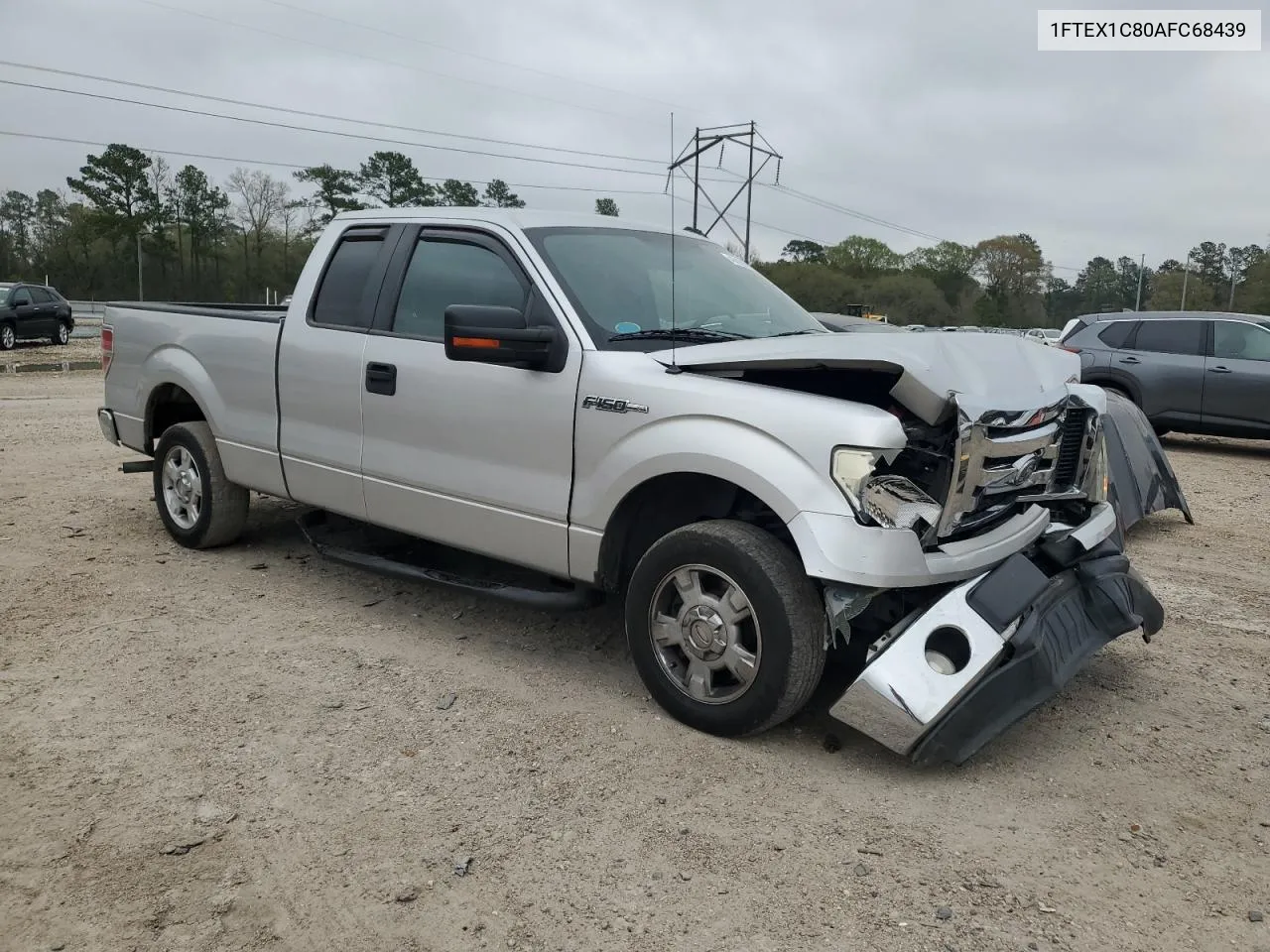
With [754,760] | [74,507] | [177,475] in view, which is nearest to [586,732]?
[754,760]

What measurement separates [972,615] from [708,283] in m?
2.11

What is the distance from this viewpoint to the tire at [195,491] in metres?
5.75

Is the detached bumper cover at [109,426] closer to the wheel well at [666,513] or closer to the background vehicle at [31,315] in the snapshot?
the wheel well at [666,513]

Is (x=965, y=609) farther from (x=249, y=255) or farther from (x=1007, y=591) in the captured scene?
(x=249, y=255)

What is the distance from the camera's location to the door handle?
15.0 feet

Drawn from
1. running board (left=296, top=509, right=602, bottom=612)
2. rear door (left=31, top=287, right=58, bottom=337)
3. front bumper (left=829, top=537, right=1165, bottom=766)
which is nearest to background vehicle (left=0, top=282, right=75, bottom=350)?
rear door (left=31, top=287, right=58, bottom=337)

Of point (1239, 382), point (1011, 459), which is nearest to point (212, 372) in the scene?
point (1011, 459)

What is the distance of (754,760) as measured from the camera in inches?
137

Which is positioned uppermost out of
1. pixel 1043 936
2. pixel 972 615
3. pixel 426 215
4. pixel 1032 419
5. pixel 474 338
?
pixel 426 215

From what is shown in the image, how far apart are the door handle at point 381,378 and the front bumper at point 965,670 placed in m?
2.48

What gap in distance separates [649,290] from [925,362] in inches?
58.9

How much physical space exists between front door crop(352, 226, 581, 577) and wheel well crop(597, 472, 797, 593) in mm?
209

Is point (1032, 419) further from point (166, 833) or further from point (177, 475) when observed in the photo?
point (177, 475)

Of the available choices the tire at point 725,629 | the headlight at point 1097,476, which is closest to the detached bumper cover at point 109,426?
the tire at point 725,629
